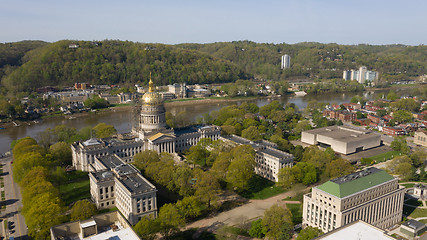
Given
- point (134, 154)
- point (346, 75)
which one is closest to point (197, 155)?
point (134, 154)

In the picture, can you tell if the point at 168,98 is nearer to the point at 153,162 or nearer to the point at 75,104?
the point at 75,104

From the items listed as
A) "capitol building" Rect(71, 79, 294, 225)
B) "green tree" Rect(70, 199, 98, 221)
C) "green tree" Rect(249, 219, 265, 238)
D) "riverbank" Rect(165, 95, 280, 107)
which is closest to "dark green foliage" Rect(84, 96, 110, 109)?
"riverbank" Rect(165, 95, 280, 107)

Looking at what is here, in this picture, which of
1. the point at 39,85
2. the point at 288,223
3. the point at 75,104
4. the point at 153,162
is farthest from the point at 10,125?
the point at 288,223

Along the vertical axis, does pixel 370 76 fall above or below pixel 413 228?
above

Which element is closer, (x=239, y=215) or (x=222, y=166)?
(x=239, y=215)

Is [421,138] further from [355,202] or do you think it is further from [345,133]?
[355,202]

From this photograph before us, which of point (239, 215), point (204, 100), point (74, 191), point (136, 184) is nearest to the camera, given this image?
point (136, 184)
